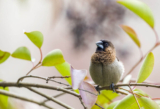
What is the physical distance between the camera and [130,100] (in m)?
0.43

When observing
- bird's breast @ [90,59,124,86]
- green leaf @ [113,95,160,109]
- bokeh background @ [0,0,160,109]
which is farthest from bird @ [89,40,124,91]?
bokeh background @ [0,0,160,109]

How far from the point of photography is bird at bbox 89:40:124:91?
0.70 m

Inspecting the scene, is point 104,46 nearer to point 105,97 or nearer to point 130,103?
point 105,97

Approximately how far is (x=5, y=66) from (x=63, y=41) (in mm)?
498

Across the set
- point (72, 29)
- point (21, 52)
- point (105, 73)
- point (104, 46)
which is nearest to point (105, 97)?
point (105, 73)

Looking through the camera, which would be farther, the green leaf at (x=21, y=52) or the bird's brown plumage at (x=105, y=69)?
the bird's brown plumage at (x=105, y=69)

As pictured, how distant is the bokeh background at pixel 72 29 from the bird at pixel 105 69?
71cm

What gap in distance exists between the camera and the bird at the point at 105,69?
700mm

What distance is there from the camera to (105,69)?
2.34 ft

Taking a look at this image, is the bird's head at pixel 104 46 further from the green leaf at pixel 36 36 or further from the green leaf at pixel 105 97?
the green leaf at pixel 36 36

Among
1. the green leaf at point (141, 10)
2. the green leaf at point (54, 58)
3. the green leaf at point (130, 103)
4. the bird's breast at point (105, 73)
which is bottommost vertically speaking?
the green leaf at point (130, 103)

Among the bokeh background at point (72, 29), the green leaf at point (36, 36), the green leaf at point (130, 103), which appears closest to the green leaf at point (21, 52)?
the green leaf at point (36, 36)

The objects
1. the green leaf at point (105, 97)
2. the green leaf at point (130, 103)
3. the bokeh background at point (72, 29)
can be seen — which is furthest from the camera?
the bokeh background at point (72, 29)

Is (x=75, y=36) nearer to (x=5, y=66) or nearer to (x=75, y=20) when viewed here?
(x=75, y=20)
